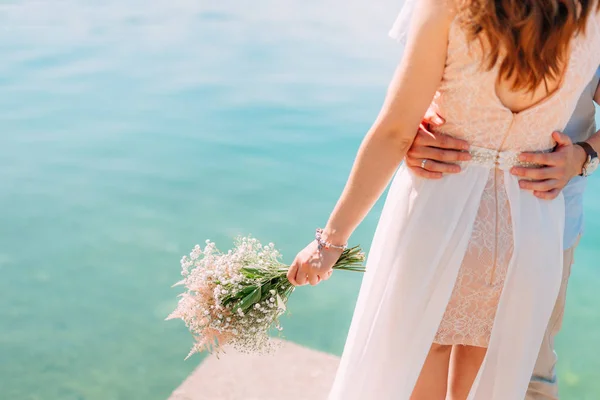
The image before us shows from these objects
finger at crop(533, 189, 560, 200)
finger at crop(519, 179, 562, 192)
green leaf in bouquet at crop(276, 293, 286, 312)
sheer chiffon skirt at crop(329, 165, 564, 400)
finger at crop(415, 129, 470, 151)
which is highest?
finger at crop(415, 129, 470, 151)

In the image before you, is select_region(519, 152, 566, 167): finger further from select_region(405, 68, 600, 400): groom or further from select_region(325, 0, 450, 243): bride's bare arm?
select_region(325, 0, 450, 243): bride's bare arm

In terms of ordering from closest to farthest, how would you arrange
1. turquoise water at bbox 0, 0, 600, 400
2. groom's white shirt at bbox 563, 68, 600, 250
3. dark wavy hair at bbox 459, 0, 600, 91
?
1. dark wavy hair at bbox 459, 0, 600, 91
2. groom's white shirt at bbox 563, 68, 600, 250
3. turquoise water at bbox 0, 0, 600, 400

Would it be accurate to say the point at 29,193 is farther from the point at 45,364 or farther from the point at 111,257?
the point at 45,364

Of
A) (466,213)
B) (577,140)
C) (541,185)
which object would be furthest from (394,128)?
(577,140)


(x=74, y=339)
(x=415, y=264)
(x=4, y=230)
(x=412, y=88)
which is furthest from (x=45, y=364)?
(x=412, y=88)

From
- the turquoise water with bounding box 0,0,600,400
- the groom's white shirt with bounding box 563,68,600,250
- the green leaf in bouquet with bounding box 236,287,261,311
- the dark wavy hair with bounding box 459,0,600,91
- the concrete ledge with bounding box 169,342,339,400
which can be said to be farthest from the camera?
the turquoise water with bounding box 0,0,600,400

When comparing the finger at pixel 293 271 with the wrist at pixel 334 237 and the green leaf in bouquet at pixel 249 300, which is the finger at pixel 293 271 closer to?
the wrist at pixel 334 237

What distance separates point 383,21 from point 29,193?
18.9ft

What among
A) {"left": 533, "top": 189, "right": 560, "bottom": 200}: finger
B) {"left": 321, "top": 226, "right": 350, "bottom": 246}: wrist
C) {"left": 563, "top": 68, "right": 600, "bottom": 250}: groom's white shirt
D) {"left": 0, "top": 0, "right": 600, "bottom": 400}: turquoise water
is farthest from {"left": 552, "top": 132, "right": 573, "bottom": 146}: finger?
{"left": 0, "top": 0, "right": 600, "bottom": 400}: turquoise water

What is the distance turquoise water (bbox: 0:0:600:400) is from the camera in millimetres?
3486

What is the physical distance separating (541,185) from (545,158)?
0.20 ft

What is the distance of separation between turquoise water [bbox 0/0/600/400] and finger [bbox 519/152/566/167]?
230 centimetres

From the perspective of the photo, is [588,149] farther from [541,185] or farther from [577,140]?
[541,185]

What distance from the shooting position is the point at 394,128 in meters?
1.39
